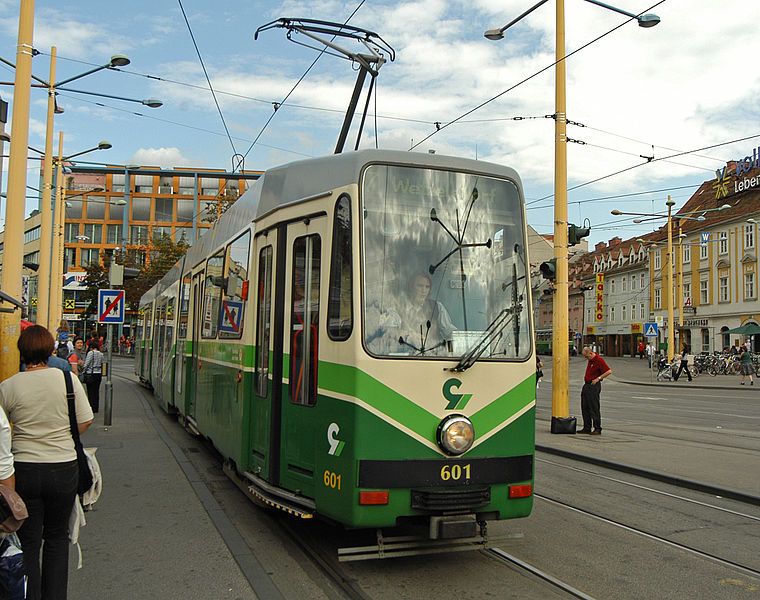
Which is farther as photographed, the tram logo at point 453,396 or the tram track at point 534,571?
the tram logo at point 453,396

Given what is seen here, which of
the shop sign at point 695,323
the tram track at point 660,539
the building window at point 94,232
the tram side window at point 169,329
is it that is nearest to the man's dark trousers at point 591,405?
the tram track at point 660,539

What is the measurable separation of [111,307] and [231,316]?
975 cm

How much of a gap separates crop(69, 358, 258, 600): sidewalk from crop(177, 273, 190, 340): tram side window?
7.46ft

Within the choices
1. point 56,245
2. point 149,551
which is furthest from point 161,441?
point 56,245

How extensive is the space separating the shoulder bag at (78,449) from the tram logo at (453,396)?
2501 mm

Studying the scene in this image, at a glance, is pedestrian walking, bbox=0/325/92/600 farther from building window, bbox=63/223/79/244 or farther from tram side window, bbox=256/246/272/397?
building window, bbox=63/223/79/244

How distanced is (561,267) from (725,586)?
858 cm

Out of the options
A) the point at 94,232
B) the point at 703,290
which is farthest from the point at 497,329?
the point at 94,232

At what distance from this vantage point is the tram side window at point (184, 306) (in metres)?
12.7

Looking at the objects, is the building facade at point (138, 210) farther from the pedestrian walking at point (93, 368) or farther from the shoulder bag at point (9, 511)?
the shoulder bag at point (9, 511)

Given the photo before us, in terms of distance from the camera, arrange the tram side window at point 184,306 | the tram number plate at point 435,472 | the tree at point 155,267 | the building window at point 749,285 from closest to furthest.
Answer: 1. the tram number plate at point 435,472
2. the tram side window at point 184,306
3. the building window at point 749,285
4. the tree at point 155,267

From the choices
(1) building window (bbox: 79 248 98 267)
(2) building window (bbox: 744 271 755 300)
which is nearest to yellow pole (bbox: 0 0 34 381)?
(2) building window (bbox: 744 271 755 300)

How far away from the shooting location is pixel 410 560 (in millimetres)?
6164

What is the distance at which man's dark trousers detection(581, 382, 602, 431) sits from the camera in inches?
563
